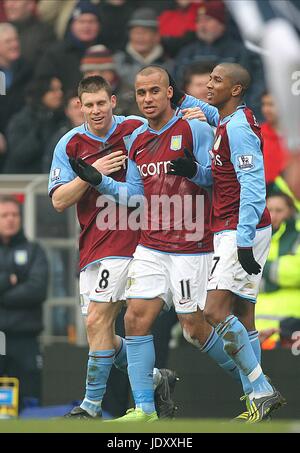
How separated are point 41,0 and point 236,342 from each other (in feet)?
21.1

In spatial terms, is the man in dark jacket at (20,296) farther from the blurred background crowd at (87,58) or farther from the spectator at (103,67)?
the spectator at (103,67)

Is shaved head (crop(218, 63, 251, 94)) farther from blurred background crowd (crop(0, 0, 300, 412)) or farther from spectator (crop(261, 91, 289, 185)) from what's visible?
spectator (crop(261, 91, 289, 185))

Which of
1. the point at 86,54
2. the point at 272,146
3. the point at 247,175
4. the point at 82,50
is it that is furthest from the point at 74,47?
the point at 247,175

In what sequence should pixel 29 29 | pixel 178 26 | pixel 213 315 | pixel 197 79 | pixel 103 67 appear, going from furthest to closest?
pixel 29 29 → pixel 178 26 → pixel 103 67 → pixel 197 79 → pixel 213 315

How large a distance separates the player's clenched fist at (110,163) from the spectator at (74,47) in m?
4.24

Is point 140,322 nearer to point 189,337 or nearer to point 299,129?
point 189,337

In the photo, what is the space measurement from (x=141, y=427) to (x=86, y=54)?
5.72 meters

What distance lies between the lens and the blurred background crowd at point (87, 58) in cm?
1192

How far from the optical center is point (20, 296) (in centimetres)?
1152

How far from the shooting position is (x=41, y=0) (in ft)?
47.2

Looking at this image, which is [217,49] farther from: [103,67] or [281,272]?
[281,272]

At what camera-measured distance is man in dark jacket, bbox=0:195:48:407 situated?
454 inches

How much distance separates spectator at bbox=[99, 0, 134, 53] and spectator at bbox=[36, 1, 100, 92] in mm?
103
